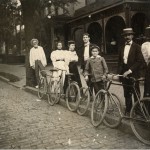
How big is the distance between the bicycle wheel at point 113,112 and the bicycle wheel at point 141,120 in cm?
51

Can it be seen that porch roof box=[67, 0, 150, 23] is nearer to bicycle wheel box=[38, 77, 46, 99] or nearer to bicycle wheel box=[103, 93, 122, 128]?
bicycle wheel box=[38, 77, 46, 99]

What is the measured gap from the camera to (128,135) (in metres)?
5.92

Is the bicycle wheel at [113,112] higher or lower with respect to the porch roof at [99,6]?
lower

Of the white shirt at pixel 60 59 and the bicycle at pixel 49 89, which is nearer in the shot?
the white shirt at pixel 60 59

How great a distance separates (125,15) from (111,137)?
11.0 metres

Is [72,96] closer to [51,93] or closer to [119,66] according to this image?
[51,93]

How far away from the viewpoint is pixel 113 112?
6.54m

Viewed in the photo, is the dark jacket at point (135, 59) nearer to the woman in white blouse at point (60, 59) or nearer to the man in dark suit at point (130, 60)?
the man in dark suit at point (130, 60)

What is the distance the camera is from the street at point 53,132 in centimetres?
550

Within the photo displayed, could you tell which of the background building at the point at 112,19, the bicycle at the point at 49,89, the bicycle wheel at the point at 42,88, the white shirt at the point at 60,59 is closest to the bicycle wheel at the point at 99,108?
the bicycle at the point at 49,89

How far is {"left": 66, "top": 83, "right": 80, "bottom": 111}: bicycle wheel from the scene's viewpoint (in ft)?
26.1

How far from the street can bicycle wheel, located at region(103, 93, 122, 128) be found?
140 mm

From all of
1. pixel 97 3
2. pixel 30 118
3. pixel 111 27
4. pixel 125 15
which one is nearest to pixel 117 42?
pixel 111 27

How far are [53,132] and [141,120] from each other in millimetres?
1874
